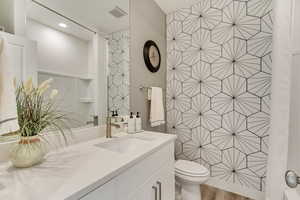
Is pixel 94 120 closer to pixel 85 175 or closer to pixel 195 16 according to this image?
pixel 85 175

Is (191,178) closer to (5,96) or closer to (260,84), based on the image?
(260,84)

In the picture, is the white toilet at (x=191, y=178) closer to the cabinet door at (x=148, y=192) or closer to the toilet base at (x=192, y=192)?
the toilet base at (x=192, y=192)

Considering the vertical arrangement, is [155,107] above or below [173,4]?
below

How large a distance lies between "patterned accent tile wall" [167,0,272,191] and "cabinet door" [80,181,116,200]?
1529mm

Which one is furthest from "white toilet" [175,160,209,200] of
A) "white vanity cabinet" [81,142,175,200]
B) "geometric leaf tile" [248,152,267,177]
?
"geometric leaf tile" [248,152,267,177]

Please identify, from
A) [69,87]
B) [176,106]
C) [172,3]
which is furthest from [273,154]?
[172,3]

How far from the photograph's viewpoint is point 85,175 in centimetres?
59

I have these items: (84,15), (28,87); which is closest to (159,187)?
(28,87)

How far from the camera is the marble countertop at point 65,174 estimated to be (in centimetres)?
48

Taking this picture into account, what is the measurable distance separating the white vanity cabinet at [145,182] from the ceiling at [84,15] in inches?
40.8

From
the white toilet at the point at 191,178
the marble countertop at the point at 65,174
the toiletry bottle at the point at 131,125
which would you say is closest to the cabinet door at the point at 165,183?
the white toilet at the point at 191,178

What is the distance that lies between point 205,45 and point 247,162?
1.53m

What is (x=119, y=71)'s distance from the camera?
4.65ft

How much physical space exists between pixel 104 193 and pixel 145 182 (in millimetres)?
353
